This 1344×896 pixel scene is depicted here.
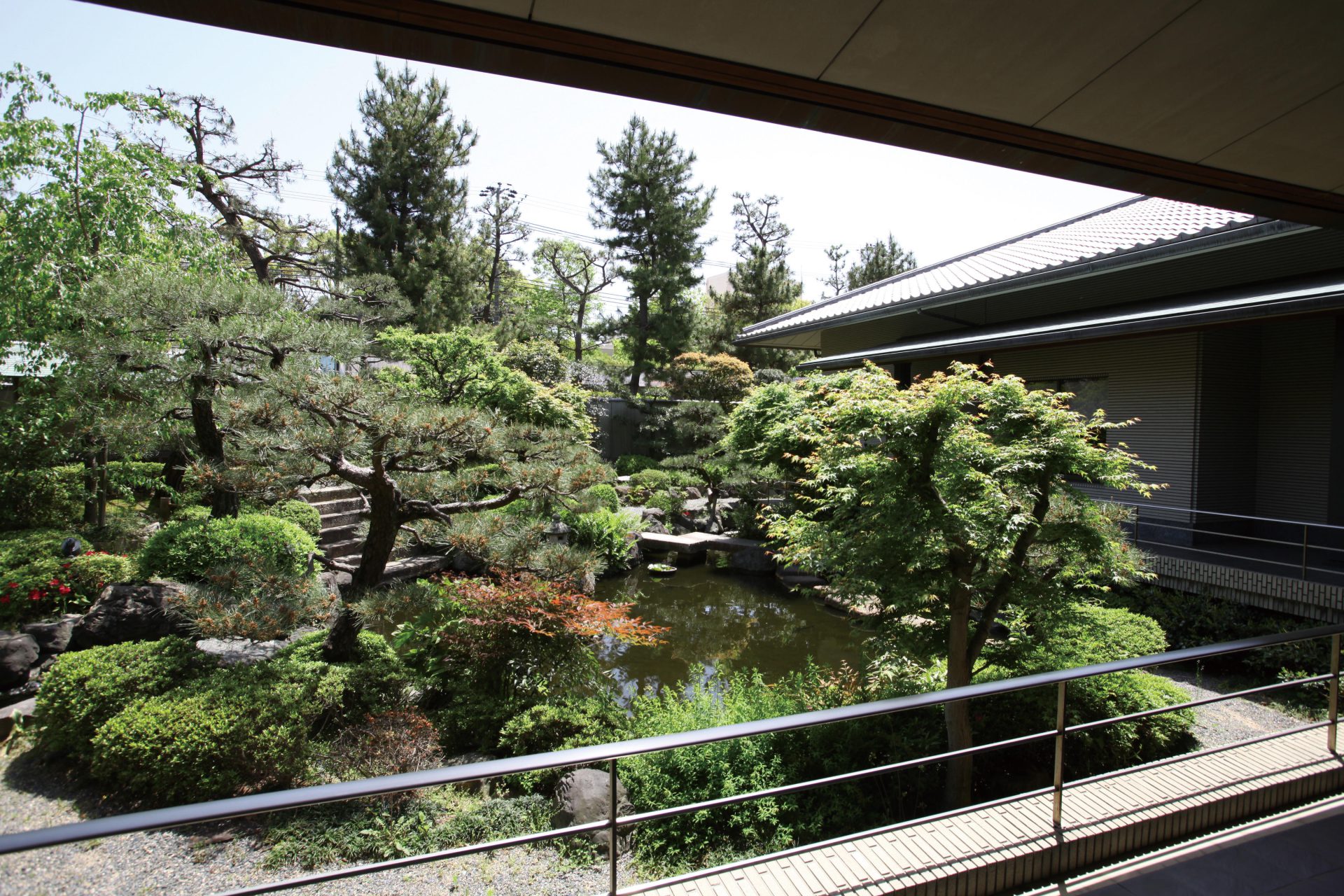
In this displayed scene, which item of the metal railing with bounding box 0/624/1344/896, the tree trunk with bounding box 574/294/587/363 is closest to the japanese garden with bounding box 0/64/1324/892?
the metal railing with bounding box 0/624/1344/896

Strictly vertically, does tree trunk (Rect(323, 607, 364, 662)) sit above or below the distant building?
below

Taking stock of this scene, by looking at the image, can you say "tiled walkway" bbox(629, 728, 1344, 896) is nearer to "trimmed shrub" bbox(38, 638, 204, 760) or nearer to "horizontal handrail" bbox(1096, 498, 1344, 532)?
"horizontal handrail" bbox(1096, 498, 1344, 532)

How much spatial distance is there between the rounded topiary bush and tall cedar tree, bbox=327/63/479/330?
12.9m

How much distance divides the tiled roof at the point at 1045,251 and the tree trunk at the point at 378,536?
833cm

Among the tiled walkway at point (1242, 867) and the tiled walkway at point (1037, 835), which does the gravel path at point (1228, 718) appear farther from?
the tiled walkway at point (1242, 867)

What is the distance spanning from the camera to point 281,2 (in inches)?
55.1

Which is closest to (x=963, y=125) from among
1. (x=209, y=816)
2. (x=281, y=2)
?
(x=281, y=2)

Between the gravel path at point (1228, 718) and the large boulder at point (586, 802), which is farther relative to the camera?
the gravel path at point (1228, 718)

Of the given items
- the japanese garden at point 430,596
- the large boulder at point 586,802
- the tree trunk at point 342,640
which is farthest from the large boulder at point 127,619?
the large boulder at point 586,802

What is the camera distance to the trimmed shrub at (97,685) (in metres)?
3.90

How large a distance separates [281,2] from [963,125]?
1825mm

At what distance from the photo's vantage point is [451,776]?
4.63 ft

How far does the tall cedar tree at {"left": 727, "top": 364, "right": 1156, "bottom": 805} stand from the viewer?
146 inches

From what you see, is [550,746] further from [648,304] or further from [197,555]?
[648,304]
